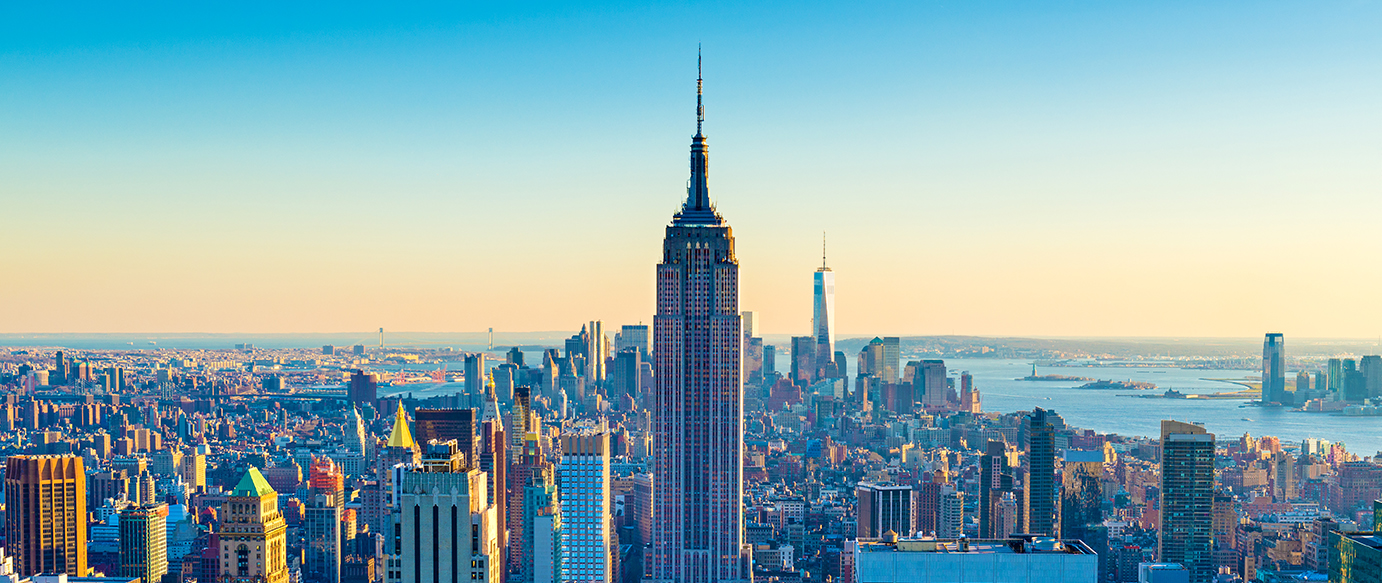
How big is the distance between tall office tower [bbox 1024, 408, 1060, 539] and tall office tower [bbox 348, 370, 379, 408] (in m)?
30.2

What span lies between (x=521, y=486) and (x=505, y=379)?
72.4 ft

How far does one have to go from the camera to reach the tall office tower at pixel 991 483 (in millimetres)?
29670

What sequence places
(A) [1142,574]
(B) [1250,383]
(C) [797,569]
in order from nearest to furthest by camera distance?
(A) [1142,574] → (C) [797,569] → (B) [1250,383]

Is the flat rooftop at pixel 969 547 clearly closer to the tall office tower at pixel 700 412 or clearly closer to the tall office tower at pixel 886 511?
the tall office tower at pixel 700 412

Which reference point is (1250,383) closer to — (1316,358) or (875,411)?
(1316,358)

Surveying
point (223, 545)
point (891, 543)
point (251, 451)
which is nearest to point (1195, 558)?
point (891, 543)

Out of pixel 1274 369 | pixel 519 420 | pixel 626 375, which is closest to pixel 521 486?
pixel 519 420

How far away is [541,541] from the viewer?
24.5 metres

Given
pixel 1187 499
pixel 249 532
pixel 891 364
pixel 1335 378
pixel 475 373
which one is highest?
pixel 1335 378

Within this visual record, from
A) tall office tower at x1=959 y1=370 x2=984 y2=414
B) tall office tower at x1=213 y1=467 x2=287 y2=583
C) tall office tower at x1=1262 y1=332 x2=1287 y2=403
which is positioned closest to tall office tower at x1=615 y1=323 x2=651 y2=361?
tall office tower at x1=959 y1=370 x2=984 y2=414

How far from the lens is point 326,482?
3384cm

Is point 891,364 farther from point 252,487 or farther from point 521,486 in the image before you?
point 252,487

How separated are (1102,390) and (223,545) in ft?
139

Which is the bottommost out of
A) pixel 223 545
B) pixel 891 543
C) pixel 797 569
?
pixel 797 569
